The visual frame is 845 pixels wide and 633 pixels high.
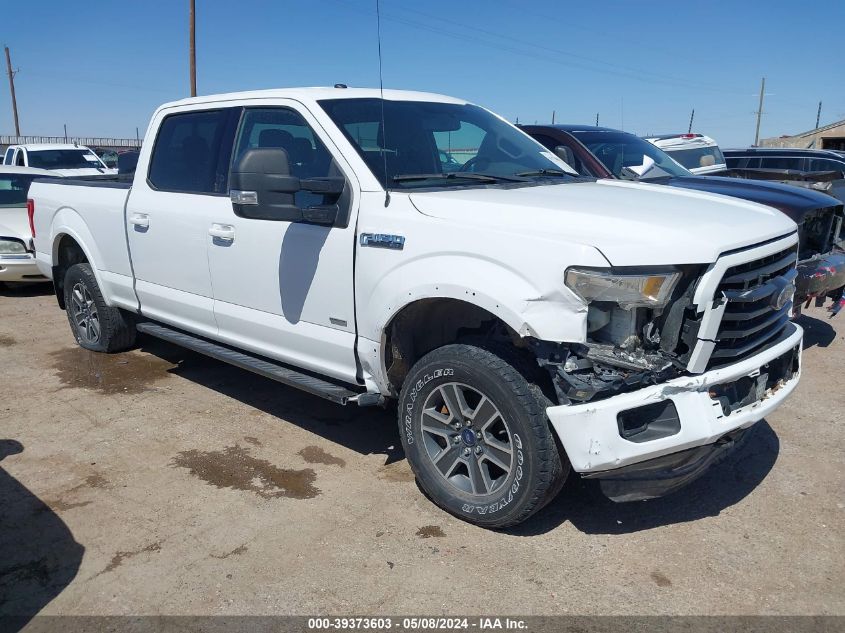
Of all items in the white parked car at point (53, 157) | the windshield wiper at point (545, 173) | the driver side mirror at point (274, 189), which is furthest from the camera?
the white parked car at point (53, 157)

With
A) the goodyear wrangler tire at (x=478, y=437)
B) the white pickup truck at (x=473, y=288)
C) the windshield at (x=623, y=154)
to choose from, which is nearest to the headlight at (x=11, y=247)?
the white pickup truck at (x=473, y=288)

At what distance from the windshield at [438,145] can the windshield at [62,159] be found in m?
13.3

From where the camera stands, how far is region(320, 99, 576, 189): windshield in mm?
3980

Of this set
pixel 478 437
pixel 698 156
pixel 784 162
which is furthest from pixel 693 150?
pixel 478 437

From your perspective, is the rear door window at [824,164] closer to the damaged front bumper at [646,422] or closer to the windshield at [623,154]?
the windshield at [623,154]

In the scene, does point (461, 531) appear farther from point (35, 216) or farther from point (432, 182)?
point (35, 216)

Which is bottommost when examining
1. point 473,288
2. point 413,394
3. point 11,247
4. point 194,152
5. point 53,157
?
point 11,247

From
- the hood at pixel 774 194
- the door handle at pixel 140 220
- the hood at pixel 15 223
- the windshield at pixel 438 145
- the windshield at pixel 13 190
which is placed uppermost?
the windshield at pixel 438 145

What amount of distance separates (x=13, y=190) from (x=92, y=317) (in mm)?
5029

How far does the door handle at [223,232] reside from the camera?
445 centimetres

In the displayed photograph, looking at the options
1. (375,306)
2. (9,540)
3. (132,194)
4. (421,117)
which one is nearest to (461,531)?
(375,306)

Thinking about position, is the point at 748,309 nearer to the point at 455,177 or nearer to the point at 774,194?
the point at 455,177

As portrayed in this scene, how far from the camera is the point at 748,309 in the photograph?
3205mm

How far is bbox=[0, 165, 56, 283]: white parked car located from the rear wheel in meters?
2.80
